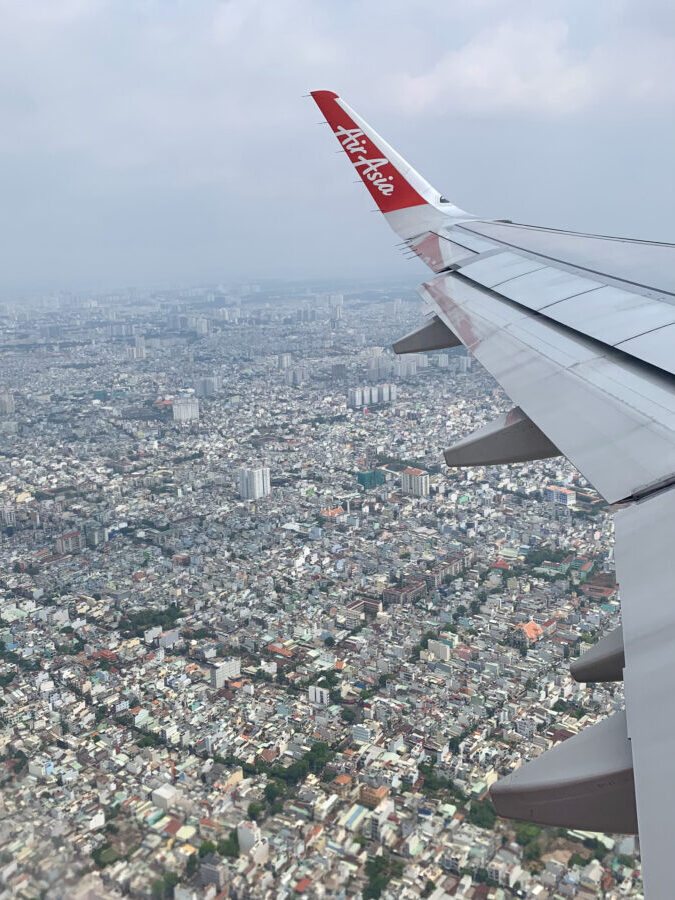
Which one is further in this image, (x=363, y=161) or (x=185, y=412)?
(x=185, y=412)

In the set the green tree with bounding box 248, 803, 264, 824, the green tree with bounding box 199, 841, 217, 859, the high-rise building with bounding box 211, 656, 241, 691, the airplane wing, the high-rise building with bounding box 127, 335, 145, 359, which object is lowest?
the high-rise building with bounding box 211, 656, 241, 691

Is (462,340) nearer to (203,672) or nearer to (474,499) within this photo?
(203,672)

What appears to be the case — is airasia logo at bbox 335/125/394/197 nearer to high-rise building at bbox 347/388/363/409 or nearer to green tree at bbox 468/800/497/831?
green tree at bbox 468/800/497/831

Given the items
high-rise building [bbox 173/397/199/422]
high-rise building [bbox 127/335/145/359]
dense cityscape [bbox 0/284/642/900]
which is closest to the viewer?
dense cityscape [bbox 0/284/642/900]

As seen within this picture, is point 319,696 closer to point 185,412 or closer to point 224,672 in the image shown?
point 224,672

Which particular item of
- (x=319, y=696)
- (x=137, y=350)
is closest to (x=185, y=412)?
(x=137, y=350)

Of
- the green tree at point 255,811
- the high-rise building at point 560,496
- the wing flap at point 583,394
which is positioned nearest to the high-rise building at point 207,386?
the high-rise building at point 560,496

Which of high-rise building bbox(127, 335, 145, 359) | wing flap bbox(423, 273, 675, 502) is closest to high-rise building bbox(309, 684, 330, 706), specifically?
wing flap bbox(423, 273, 675, 502)

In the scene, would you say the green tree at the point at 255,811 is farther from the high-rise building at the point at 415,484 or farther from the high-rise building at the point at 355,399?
the high-rise building at the point at 355,399

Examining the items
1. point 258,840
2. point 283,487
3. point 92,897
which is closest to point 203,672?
point 258,840
